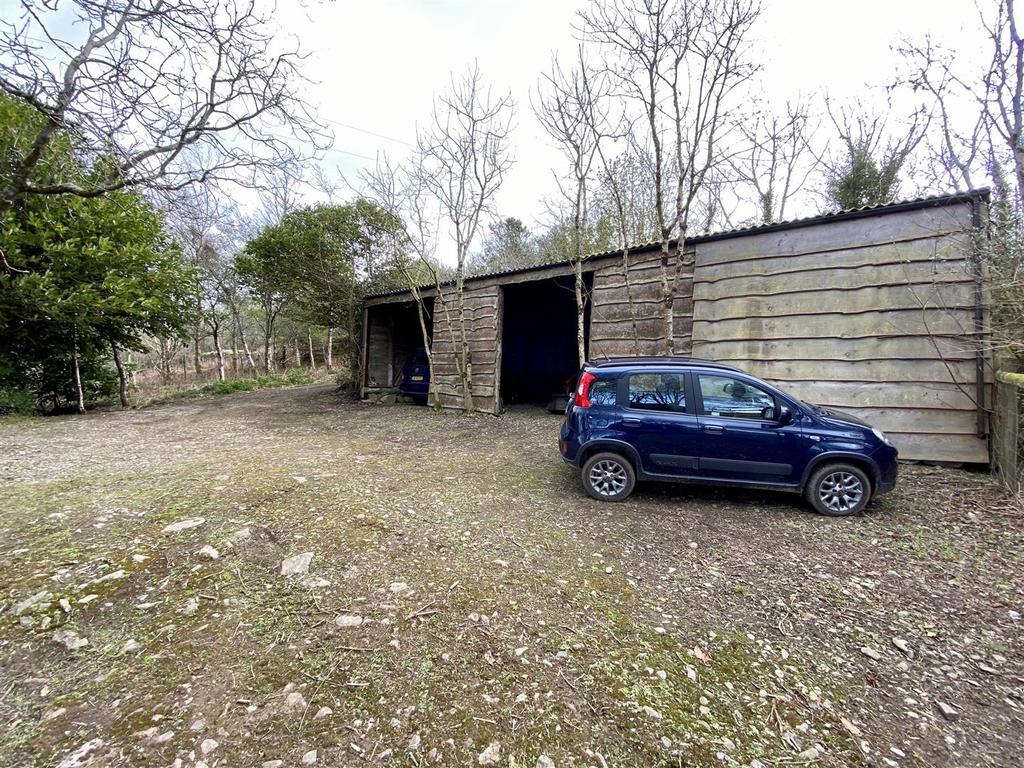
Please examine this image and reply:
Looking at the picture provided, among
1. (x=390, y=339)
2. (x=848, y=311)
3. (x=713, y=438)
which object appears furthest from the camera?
(x=390, y=339)

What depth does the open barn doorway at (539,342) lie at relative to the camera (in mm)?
12602

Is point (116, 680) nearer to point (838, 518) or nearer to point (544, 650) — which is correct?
point (544, 650)

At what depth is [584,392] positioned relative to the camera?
451 centimetres

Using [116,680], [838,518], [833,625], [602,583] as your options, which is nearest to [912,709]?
[833,625]

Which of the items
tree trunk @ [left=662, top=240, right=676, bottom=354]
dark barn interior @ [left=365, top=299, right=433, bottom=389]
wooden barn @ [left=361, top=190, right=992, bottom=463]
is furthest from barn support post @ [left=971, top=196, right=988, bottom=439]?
dark barn interior @ [left=365, top=299, right=433, bottom=389]

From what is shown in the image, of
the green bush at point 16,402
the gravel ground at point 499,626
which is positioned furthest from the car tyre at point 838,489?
the green bush at point 16,402

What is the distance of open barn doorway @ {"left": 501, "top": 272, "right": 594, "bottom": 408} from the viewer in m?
12.6

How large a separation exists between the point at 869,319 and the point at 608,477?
15.1 feet

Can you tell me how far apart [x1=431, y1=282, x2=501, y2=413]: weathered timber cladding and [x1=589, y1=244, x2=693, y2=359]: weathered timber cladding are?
2608 mm

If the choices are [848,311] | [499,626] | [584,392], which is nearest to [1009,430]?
[848,311]

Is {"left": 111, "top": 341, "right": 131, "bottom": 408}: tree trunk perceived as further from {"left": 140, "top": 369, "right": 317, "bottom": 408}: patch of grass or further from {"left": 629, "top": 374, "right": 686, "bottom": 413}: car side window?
{"left": 629, "top": 374, "right": 686, "bottom": 413}: car side window

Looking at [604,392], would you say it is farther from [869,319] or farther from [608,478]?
[869,319]

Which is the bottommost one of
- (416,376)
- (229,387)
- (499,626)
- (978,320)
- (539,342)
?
(499,626)

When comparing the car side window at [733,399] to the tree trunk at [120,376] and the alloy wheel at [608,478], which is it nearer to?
the alloy wheel at [608,478]
